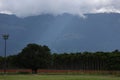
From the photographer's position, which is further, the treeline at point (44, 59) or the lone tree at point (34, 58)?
the treeline at point (44, 59)

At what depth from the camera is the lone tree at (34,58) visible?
398 ft

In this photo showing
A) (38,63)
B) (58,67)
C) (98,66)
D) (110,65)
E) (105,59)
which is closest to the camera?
(38,63)

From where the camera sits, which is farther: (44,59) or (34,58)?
(44,59)

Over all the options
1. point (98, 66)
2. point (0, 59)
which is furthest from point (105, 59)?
point (0, 59)

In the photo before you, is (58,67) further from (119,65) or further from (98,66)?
(119,65)

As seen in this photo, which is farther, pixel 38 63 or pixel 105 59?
pixel 105 59

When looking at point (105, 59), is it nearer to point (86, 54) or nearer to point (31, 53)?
point (86, 54)

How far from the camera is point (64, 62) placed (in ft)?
559

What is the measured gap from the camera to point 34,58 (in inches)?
4793

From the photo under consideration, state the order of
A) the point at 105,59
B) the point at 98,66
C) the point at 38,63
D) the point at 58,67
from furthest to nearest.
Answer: the point at 58,67 < the point at 98,66 < the point at 105,59 < the point at 38,63

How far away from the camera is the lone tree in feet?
398

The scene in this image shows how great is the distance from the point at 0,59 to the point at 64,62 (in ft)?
90.4

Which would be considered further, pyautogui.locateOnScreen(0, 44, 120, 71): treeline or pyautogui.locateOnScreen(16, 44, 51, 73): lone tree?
pyautogui.locateOnScreen(0, 44, 120, 71): treeline

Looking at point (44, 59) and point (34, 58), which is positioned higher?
point (34, 58)
